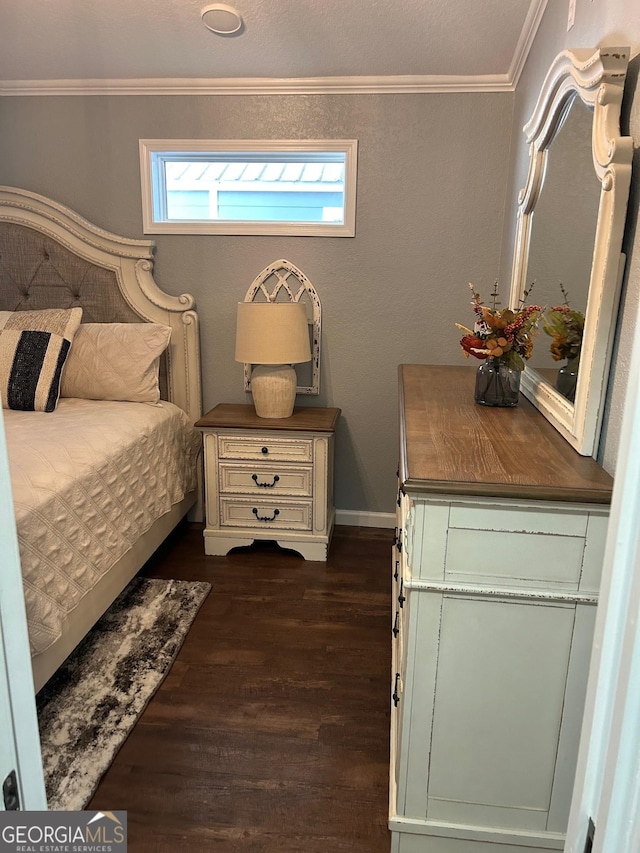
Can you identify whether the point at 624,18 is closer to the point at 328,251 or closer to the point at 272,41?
the point at 272,41

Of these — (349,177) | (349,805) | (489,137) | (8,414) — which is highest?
(489,137)

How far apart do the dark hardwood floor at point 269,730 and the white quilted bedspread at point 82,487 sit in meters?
0.45

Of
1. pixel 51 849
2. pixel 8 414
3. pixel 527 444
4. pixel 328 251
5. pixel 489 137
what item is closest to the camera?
pixel 51 849

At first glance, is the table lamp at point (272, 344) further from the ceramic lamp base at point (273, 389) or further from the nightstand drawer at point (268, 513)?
the nightstand drawer at point (268, 513)

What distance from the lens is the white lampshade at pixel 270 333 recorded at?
2852 mm

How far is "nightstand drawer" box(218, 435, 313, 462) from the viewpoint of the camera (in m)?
2.93

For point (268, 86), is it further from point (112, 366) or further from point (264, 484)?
point (264, 484)

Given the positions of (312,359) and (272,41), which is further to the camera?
(312,359)

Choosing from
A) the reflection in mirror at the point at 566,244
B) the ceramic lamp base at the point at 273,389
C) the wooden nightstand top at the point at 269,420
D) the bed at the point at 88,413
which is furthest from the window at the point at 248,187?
the reflection in mirror at the point at 566,244

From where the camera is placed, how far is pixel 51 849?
37.5 inches

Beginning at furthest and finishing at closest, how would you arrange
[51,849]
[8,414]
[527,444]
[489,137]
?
[489,137] → [8,414] → [527,444] → [51,849]

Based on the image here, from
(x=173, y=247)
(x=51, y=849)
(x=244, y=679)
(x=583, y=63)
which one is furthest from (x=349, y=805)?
(x=173, y=247)

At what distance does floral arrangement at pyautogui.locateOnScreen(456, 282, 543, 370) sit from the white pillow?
1.77 m

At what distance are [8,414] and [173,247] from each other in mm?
1194
